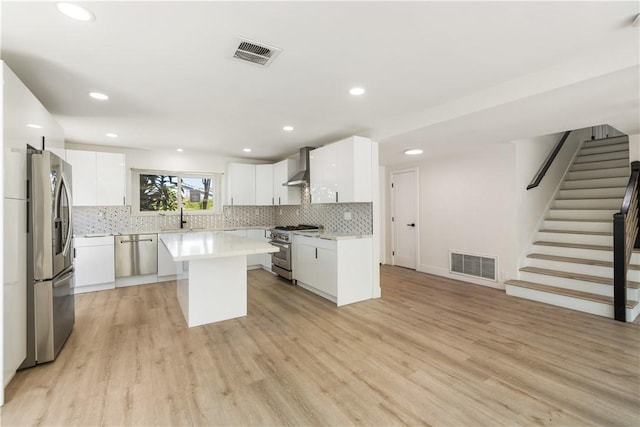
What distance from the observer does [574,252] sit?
14.1 feet

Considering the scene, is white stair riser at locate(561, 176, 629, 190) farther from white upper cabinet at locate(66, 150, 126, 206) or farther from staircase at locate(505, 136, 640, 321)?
white upper cabinet at locate(66, 150, 126, 206)

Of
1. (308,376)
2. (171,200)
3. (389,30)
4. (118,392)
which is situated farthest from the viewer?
(171,200)

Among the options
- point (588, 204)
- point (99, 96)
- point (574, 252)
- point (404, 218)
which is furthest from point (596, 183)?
point (99, 96)

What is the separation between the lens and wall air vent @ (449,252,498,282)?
15.5 feet

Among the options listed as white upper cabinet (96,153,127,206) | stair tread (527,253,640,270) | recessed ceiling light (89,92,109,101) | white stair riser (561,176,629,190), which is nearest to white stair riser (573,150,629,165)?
white stair riser (561,176,629,190)

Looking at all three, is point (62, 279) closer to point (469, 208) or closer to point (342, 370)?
point (342, 370)

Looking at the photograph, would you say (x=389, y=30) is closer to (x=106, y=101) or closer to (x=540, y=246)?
(x=106, y=101)

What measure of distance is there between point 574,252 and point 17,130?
21.3 feet

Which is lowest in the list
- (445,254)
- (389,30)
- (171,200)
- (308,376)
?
(308,376)

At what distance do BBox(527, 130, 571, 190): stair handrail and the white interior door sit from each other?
198 cm

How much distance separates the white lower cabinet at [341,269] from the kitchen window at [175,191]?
295cm

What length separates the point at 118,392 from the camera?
6.71 ft

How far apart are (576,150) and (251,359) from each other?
7.34 metres

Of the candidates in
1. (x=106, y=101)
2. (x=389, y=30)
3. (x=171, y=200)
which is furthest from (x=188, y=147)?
(x=389, y=30)
